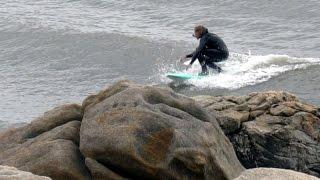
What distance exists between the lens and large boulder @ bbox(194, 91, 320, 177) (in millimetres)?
11680

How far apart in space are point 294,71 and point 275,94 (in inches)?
339

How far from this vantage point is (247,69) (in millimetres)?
22047

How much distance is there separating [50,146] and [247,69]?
43.3 feet

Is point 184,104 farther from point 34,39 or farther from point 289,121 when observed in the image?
point 34,39

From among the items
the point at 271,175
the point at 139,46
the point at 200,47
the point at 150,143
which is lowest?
the point at 139,46

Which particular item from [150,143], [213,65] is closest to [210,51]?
[213,65]

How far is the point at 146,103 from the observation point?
992cm

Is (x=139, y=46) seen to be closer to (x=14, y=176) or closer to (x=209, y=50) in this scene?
(x=209, y=50)

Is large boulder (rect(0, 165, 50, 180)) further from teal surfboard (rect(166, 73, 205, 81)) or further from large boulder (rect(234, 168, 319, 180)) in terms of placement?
teal surfboard (rect(166, 73, 205, 81))

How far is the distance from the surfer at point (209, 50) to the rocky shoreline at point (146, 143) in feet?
29.1

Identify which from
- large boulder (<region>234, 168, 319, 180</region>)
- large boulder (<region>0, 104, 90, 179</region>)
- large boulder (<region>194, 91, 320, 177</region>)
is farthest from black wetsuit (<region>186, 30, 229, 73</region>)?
large boulder (<region>234, 168, 319, 180</region>)

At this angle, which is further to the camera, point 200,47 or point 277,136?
point 200,47

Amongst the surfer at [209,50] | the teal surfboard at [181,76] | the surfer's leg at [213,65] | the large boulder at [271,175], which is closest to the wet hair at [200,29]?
the surfer at [209,50]

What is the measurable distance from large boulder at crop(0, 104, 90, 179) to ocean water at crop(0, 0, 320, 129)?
7.76 meters
